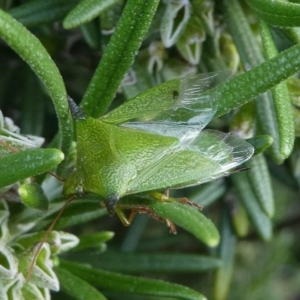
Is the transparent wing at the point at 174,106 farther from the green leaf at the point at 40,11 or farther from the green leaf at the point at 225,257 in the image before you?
the green leaf at the point at 225,257

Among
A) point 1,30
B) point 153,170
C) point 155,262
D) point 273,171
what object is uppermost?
point 1,30

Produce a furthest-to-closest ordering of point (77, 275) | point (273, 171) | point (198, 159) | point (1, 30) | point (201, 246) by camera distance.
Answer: point (201, 246) < point (273, 171) < point (77, 275) < point (198, 159) < point (1, 30)

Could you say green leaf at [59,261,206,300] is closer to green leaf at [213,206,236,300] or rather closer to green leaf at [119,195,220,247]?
green leaf at [119,195,220,247]

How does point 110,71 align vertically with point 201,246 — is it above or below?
above

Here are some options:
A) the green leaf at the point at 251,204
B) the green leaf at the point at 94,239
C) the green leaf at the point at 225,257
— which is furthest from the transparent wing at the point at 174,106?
the green leaf at the point at 225,257

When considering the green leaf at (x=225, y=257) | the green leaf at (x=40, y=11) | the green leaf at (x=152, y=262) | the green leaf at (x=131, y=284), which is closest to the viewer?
the green leaf at (x=131, y=284)

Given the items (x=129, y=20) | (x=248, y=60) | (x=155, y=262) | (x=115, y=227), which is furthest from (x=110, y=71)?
(x=115, y=227)

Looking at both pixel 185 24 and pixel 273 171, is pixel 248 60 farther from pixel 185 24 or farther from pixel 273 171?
pixel 273 171

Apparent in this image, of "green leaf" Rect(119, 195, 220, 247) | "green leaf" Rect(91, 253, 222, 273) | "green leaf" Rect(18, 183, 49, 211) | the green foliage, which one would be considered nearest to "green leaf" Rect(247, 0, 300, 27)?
the green foliage
